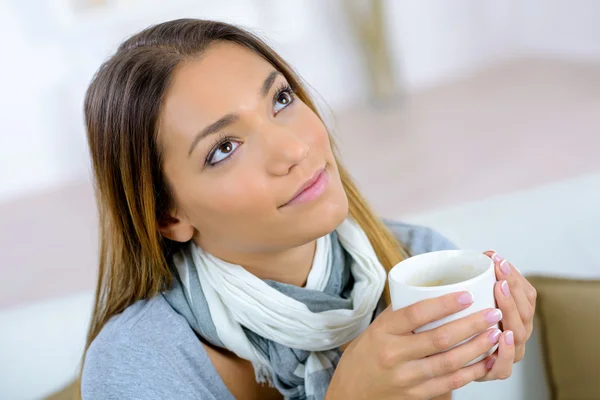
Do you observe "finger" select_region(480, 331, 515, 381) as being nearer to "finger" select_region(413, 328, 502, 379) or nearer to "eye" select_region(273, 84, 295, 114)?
"finger" select_region(413, 328, 502, 379)

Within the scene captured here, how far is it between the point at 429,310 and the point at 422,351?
0.25 feet

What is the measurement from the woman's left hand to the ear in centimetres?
57

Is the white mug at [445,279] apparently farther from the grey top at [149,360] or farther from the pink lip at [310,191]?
the grey top at [149,360]

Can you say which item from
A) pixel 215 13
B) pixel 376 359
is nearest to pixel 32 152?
pixel 215 13

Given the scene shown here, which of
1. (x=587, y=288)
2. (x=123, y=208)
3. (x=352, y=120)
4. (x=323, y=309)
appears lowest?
(x=352, y=120)

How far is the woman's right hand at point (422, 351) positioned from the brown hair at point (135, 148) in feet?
1.59

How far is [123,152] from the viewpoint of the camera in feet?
4.30

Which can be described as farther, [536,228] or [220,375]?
[536,228]

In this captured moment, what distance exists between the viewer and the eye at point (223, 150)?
1249mm

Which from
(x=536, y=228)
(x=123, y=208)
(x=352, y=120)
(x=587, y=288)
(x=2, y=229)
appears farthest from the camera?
(x=352, y=120)

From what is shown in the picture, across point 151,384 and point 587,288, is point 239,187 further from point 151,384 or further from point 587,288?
point 587,288

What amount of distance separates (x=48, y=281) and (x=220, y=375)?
2.73m

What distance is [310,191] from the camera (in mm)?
1220

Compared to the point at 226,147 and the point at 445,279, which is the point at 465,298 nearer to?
the point at 445,279
